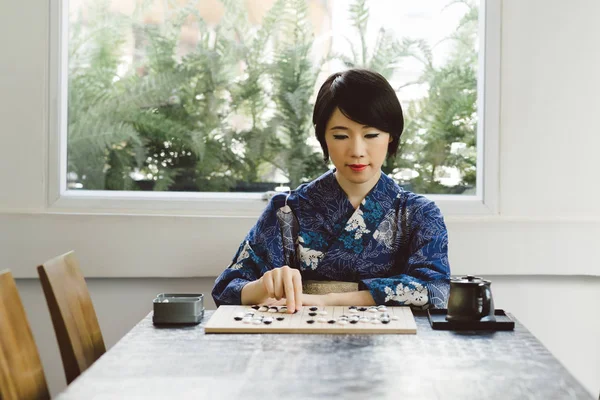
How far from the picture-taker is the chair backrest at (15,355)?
145cm

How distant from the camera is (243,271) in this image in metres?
2.24

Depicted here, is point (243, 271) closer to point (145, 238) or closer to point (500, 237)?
point (145, 238)

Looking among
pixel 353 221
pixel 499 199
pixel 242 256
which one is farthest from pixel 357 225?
pixel 499 199

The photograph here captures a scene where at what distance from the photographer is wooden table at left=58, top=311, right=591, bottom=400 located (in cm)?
134

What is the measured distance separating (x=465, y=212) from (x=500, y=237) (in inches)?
5.6

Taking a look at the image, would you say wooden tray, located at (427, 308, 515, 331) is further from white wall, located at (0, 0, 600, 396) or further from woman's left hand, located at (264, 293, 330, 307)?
white wall, located at (0, 0, 600, 396)

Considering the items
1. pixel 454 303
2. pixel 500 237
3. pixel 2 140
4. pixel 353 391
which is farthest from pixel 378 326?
pixel 2 140

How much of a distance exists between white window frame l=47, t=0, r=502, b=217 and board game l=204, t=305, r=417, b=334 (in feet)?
2.68

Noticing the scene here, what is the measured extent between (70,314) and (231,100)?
3.86 ft

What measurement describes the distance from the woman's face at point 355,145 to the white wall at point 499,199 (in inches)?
23.8

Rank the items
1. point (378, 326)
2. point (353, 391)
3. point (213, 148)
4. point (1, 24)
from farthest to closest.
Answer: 1. point (213, 148)
2. point (1, 24)
3. point (378, 326)
4. point (353, 391)

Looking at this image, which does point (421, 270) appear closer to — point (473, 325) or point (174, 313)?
point (473, 325)

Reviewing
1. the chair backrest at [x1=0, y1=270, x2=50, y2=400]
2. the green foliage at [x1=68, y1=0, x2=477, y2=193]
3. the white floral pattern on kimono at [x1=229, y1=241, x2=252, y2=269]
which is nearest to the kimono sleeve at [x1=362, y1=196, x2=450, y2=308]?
the white floral pattern on kimono at [x1=229, y1=241, x2=252, y2=269]

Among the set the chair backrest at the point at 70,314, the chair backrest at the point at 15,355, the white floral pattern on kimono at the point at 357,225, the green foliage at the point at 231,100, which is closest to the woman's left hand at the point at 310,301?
the white floral pattern on kimono at the point at 357,225
